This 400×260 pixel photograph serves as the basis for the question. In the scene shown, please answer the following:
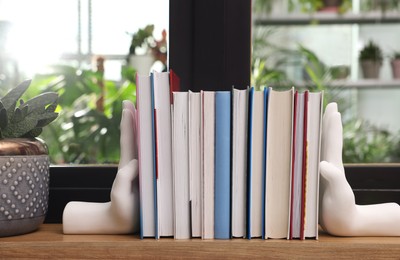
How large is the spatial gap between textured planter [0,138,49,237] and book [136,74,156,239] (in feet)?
0.63

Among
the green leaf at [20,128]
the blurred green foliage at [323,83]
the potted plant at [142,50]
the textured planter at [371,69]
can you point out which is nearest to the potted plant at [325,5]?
the blurred green foliage at [323,83]

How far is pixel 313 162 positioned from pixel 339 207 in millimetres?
93

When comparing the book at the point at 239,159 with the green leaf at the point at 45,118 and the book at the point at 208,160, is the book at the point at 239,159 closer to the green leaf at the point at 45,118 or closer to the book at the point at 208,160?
the book at the point at 208,160

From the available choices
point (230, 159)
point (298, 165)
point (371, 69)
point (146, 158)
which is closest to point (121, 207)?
point (146, 158)

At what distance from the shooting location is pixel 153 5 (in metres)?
1.47

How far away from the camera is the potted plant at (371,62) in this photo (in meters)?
3.84

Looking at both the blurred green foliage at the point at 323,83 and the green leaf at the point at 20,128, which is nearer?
the green leaf at the point at 20,128

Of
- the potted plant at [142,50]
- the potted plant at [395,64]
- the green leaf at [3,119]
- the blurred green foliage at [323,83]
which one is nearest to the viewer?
the green leaf at [3,119]

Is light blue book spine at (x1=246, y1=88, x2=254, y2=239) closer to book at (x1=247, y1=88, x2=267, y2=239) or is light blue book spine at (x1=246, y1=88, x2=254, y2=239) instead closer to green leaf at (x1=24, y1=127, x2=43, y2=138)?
book at (x1=247, y1=88, x2=267, y2=239)

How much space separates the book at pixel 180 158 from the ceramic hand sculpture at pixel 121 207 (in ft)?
0.29

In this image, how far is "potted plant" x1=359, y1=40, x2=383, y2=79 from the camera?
3836 mm

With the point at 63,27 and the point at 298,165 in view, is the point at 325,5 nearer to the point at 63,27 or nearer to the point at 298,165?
the point at 63,27

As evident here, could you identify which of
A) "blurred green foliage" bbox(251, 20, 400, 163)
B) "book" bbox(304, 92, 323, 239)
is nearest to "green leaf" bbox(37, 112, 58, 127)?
"book" bbox(304, 92, 323, 239)

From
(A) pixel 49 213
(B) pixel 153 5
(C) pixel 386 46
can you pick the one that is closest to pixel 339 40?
(C) pixel 386 46
